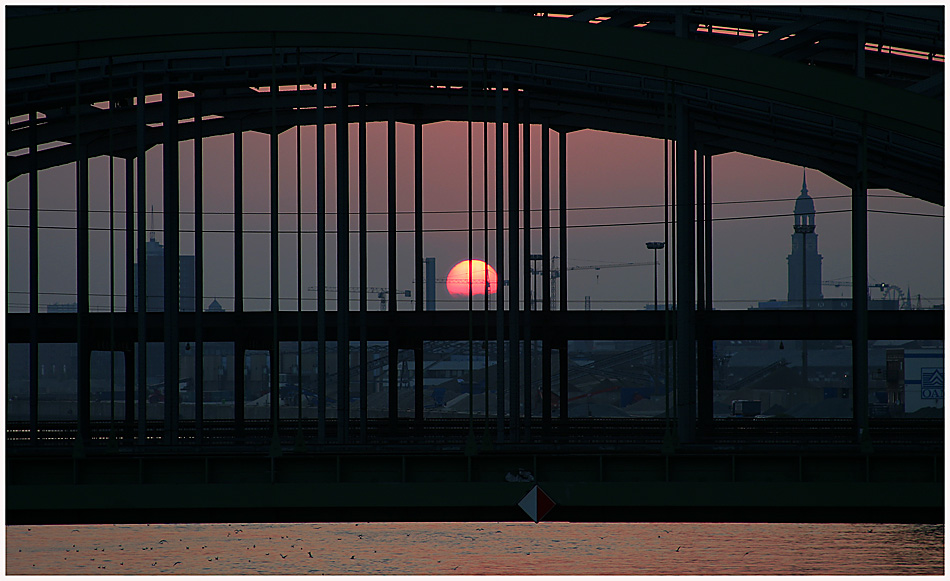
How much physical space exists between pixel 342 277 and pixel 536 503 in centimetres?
1273

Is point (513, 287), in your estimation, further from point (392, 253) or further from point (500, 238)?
point (392, 253)

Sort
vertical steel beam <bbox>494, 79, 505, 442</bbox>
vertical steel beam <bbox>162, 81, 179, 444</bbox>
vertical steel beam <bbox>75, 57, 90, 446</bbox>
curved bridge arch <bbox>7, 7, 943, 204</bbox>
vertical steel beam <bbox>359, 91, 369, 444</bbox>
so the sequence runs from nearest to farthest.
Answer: curved bridge arch <bbox>7, 7, 943, 204</bbox>, vertical steel beam <bbox>494, 79, 505, 442</bbox>, vertical steel beam <bbox>162, 81, 179, 444</bbox>, vertical steel beam <bbox>75, 57, 90, 446</bbox>, vertical steel beam <bbox>359, 91, 369, 444</bbox>

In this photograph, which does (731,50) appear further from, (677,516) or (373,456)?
(373,456)

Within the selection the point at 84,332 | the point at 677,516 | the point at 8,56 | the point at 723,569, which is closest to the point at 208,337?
the point at 84,332

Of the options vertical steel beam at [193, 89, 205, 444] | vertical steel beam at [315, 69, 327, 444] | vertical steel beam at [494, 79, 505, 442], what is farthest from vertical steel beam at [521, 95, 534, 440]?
vertical steel beam at [193, 89, 205, 444]

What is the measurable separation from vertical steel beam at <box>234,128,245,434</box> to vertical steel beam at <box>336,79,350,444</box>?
9.53 m

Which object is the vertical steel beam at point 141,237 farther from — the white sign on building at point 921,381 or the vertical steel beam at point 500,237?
the white sign on building at point 921,381

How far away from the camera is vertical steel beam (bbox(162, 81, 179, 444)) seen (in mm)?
31000

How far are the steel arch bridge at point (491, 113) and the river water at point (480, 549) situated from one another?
3859mm

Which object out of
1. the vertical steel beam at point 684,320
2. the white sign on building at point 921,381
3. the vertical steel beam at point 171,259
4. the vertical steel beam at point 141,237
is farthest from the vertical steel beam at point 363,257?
the white sign on building at point 921,381

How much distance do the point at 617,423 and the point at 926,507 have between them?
82.0 feet

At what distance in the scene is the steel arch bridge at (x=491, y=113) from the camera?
2022 centimetres

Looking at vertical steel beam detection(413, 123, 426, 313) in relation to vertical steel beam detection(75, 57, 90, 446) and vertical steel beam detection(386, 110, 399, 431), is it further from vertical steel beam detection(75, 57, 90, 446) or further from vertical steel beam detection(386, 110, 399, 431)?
vertical steel beam detection(75, 57, 90, 446)

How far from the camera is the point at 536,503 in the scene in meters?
18.5
